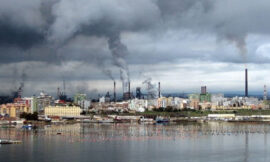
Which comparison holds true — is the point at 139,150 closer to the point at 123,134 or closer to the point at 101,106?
the point at 123,134

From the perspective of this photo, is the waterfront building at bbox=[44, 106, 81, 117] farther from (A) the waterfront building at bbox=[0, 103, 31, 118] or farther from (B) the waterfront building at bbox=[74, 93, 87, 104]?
(B) the waterfront building at bbox=[74, 93, 87, 104]

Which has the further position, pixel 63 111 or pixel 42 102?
pixel 42 102

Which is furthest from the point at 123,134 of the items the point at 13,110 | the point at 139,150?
the point at 13,110

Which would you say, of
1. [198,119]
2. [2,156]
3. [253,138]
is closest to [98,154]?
[2,156]

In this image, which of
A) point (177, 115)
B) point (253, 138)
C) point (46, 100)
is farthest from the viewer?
point (46, 100)

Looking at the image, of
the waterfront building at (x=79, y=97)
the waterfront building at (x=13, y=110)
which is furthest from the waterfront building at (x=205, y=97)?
the waterfront building at (x=13, y=110)

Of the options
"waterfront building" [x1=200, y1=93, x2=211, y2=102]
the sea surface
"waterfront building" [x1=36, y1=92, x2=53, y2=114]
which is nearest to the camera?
the sea surface

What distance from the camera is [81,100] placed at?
10375 centimetres

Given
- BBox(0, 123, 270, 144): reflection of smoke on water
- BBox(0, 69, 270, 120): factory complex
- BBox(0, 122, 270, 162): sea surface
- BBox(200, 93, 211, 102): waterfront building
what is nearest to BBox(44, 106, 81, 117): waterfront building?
BBox(0, 69, 270, 120): factory complex

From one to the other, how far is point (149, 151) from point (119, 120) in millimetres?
40963

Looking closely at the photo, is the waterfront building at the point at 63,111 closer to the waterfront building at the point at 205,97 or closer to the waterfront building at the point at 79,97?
the waterfront building at the point at 79,97

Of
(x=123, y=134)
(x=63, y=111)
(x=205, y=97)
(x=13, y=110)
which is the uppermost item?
(x=205, y=97)

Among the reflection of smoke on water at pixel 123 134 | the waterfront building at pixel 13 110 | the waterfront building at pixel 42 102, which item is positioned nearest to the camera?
the reflection of smoke on water at pixel 123 134

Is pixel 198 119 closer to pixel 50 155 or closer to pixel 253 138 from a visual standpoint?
pixel 253 138
